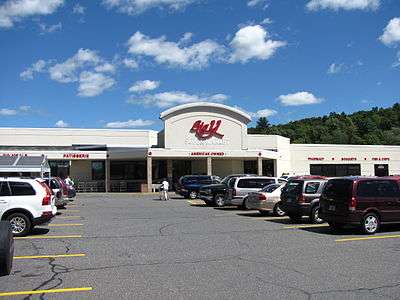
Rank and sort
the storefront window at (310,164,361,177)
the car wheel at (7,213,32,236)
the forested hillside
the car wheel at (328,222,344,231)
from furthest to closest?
the forested hillside
the storefront window at (310,164,361,177)
the car wheel at (328,222,344,231)
the car wheel at (7,213,32,236)

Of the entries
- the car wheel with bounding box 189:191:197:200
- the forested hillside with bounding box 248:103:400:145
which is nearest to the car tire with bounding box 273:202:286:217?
the car wheel with bounding box 189:191:197:200

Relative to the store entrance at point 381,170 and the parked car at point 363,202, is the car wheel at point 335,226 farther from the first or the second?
the store entrance at point 381,170

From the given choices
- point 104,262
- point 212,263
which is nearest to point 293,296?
point 212,263

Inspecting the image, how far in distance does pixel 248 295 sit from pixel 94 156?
137 ft

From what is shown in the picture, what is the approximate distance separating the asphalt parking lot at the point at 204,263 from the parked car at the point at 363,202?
422mm

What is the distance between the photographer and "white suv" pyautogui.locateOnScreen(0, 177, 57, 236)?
1424cm

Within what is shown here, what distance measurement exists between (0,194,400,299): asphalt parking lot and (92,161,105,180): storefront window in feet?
114

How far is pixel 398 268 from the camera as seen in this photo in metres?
9.41

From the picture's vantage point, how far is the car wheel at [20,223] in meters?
14.2

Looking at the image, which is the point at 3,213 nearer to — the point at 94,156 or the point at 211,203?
the point at 211,203

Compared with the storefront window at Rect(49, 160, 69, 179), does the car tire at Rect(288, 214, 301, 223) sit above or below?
below

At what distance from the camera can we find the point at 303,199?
17500mm

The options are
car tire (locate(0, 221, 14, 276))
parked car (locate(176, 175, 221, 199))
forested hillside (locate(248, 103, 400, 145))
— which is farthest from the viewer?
forested hillside (locate(248, 103, 400, 145))

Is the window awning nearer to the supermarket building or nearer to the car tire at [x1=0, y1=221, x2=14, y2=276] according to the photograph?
→ the supermarket building
